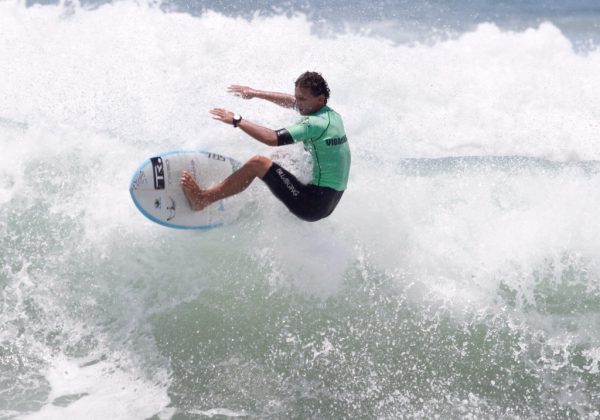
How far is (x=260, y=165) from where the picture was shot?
511cm

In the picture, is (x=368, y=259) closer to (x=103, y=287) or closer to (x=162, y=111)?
(x=103, y=287)

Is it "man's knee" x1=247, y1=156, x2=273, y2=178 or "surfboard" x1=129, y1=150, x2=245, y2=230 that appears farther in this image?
"surfboard" x1=129, y1=150, x2=245, y2=230

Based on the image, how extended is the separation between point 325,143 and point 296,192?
1.64 ft

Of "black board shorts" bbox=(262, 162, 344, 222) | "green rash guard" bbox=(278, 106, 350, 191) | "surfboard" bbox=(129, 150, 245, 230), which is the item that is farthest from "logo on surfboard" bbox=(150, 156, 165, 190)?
"green rash guard" bbox=(278, 106, 350, 191)

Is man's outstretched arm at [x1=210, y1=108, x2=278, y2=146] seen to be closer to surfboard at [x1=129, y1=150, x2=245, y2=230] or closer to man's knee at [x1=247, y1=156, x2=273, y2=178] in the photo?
man's knee at [x1=247, y1=156, x2=273, y2=178]

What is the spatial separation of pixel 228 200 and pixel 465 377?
2566 millimetres

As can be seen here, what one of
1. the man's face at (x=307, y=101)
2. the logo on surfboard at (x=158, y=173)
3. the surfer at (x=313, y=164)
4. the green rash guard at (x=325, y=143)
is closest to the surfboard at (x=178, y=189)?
the logo on surfboard at (x=158, y=173)

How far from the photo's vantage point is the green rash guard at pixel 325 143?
187 inches

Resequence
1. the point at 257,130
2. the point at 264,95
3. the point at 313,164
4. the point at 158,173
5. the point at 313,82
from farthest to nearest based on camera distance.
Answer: the point at 264,95
the point at 158,173
the point at 313,164
the point at 313,82
the point at 257,130

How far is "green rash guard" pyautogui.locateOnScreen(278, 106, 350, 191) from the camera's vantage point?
4.76m

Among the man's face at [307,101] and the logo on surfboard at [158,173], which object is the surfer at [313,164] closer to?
the man's face at [307,101]

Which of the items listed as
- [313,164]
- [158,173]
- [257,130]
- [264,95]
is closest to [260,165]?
[313,164]

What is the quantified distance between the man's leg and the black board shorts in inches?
3.4

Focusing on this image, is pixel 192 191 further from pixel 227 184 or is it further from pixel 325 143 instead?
pixel 325 143
